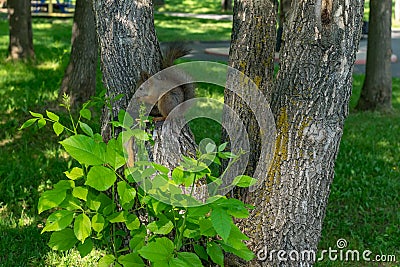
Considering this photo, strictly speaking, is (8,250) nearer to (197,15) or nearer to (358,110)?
(358,110)

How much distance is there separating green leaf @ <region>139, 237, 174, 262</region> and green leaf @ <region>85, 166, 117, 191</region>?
307 millimetres

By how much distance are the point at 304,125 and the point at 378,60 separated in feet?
18.5

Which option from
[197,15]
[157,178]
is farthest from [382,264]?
[197,15]

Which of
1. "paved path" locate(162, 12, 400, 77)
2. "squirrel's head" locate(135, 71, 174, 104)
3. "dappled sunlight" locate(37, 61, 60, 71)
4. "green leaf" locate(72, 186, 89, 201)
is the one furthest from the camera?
"paved path" locate(162, 12, 400, 77)

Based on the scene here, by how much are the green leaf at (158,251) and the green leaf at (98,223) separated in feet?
0.94

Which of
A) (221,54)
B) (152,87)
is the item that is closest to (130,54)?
(152,87)

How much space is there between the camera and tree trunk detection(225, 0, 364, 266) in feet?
9.86

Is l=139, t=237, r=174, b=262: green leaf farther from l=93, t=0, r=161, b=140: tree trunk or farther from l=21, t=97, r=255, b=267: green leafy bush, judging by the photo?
l=93, t=0, r=161, b=140: tree trunk

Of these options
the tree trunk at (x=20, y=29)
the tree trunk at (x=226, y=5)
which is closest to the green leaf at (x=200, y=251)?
the tree trunk at (x=20, y=29)

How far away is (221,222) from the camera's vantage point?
2479 millimetres

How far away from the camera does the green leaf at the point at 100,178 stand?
102 inches

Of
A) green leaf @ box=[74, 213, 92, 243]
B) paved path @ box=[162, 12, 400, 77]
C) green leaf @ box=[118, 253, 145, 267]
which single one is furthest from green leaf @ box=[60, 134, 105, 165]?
paved path @ box=[162, 12, 400, 77]

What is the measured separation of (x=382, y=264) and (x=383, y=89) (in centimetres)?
474

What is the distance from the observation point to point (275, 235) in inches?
129
